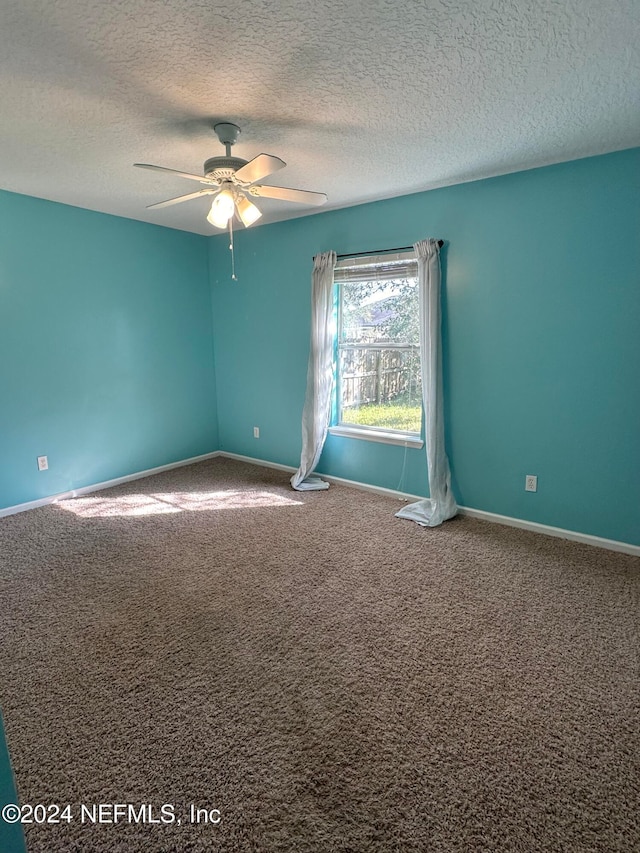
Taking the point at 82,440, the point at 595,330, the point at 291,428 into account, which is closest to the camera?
the point at 595,330

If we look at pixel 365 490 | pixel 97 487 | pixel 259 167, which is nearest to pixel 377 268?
pixel 259 167

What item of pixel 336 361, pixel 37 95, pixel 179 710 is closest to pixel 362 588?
pixel 179 710

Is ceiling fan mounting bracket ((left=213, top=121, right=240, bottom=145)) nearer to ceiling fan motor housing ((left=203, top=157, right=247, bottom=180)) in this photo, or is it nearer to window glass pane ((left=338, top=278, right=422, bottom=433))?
ceiling fan motor housing ((left=203, top=157, right=247, bottom=180))

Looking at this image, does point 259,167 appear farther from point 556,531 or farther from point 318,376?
point 556,531

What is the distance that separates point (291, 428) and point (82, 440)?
190 cm

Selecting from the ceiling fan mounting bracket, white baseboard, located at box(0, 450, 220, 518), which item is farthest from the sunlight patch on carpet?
the ceiling fan mounting bracket

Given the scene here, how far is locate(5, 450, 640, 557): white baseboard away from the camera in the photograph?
9.41ft

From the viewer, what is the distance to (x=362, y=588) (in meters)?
2.46

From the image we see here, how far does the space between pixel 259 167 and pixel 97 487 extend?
3.23 metres

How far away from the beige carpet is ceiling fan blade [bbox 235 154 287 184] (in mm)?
2135

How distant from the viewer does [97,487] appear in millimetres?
4023

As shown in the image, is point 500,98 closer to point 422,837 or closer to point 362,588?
point 362,588

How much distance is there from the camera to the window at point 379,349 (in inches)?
138

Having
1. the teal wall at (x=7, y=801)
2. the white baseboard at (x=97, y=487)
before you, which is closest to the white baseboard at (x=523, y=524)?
the white baseboard at (x=97, y=487)
